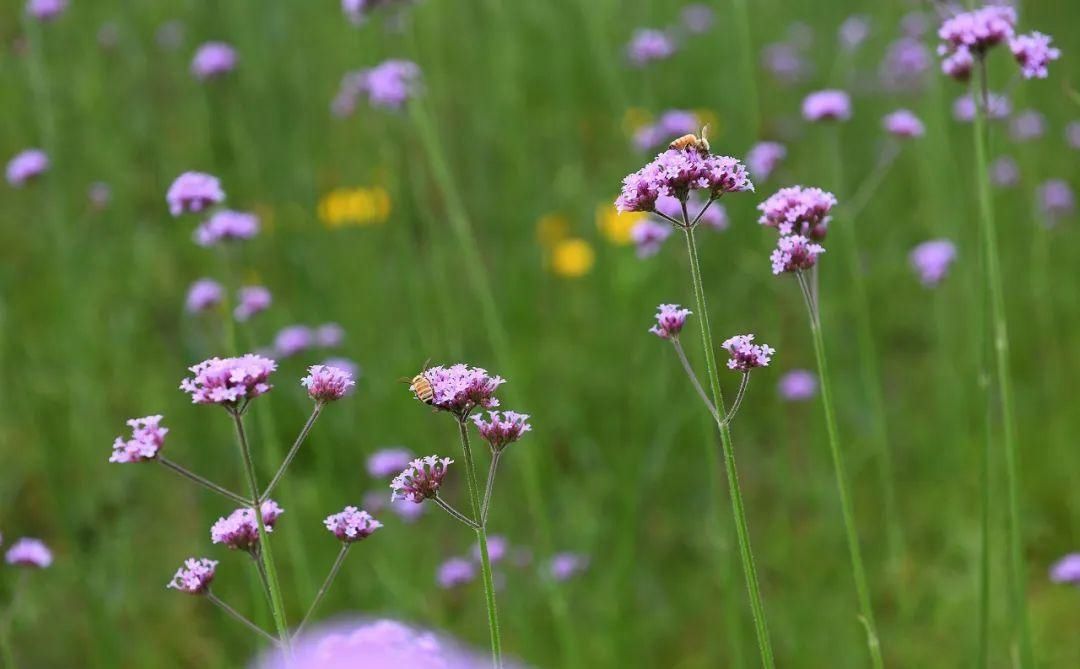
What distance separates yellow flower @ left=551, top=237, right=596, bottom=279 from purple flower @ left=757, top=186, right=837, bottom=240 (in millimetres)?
2691

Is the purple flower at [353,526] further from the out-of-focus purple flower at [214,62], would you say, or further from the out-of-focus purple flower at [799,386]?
the out-of-focus purple flower at [214,62]

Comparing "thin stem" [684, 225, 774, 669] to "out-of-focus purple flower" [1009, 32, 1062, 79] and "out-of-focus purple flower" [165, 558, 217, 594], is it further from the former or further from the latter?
"out-of-focus purple flower" [1009, 32, 1062, 79]

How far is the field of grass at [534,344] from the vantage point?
2.75 meters

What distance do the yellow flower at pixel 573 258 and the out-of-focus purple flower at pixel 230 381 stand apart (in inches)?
119

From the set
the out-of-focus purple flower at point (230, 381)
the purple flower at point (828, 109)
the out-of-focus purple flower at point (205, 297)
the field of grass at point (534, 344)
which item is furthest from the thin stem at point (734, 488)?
the out-of-focus purple flower at point (205, 297)

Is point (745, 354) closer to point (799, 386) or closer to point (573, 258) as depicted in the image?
point (799, 386)

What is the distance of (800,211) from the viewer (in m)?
1.28

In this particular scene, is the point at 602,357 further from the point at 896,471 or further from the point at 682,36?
the point at 682,36

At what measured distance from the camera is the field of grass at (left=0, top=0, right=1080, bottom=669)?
2.75m

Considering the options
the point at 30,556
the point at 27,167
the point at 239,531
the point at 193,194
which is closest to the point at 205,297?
the point at 193,194

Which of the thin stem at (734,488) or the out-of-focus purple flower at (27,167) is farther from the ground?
the out-of-focus purple flower at (27,167)

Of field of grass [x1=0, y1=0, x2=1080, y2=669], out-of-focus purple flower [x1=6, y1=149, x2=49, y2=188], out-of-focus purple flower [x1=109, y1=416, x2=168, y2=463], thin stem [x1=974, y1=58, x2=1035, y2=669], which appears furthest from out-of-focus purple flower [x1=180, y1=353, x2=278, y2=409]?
out-of-focus purple flower [x1=6, y1=149, x2=49, y2=188]

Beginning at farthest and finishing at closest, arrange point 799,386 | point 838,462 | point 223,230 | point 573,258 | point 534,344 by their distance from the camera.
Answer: point 573,258, point 534,344, point 799,386, point 223,230, point 838,462

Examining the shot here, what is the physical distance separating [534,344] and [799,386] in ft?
3.37
